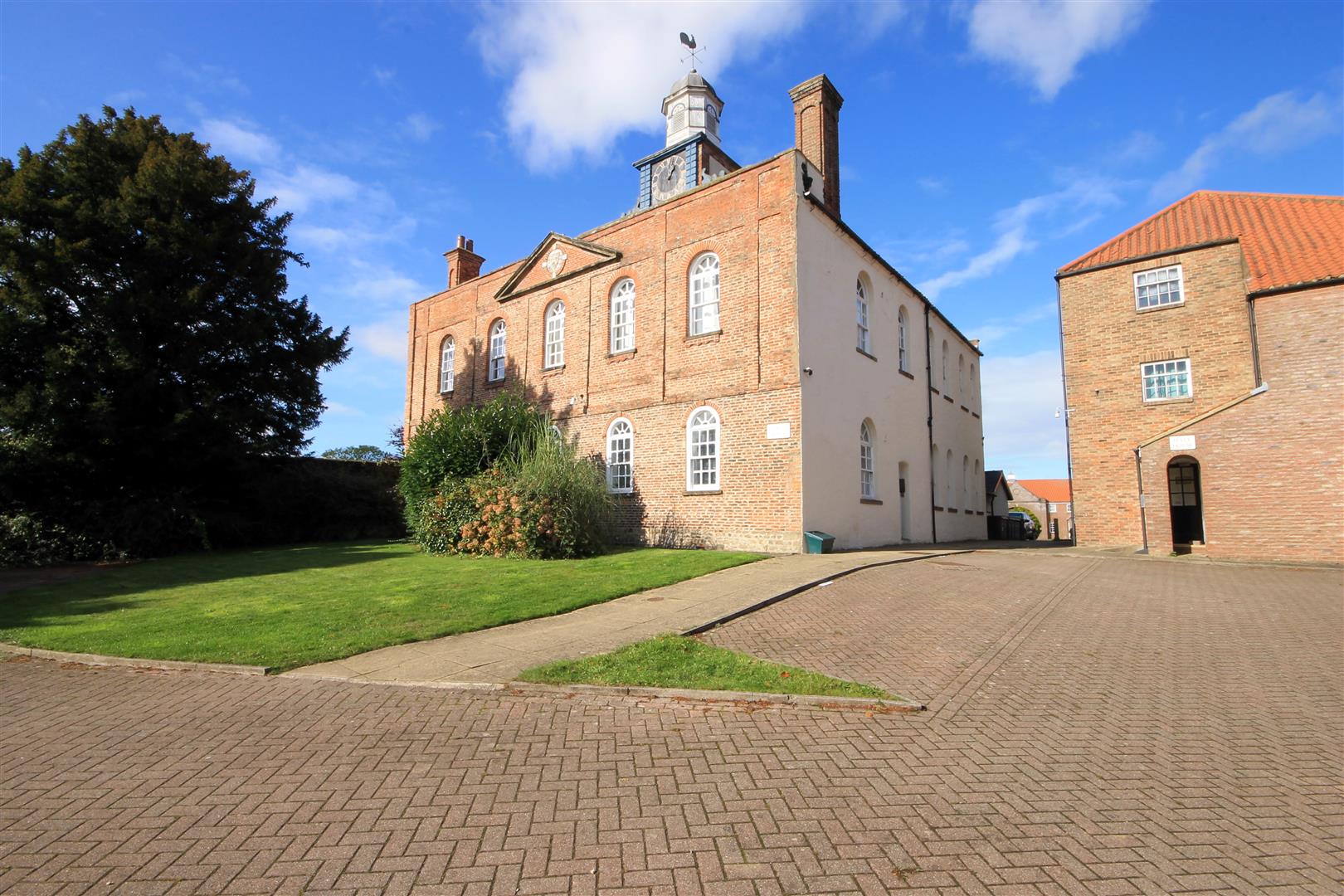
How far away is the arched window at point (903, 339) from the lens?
72.8 feet

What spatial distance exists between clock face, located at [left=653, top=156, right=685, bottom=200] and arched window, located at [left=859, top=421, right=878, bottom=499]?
625 inches

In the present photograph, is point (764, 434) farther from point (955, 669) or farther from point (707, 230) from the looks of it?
point (955, 669)

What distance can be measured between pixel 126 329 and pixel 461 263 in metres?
13.1

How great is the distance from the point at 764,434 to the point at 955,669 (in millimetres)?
9748

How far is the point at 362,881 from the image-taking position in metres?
2.95

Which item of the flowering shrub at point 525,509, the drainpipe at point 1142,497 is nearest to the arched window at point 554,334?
the flowering shrub at point 525,509

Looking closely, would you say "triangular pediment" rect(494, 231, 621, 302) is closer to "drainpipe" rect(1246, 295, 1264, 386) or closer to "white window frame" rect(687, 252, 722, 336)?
"white window frame" rect(687, 252, 722, 336)

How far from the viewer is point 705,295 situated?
18062mm

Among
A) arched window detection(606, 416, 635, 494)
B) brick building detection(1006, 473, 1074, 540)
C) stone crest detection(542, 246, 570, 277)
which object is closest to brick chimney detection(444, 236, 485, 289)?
stone crest detection(542, 246, 570, 277)

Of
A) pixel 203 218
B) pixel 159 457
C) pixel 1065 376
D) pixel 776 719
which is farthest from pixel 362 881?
pixel 1065 376

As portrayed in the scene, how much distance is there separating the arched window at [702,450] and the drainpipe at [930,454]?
9208 mm

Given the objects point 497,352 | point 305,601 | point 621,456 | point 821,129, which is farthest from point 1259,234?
point 305,601

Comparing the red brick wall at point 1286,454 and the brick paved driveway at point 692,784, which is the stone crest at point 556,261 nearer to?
the brick paved driveway at point 692,784

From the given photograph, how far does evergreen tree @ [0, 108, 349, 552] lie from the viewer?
643 inches
